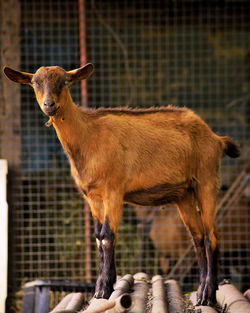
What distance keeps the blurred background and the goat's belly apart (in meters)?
2.32

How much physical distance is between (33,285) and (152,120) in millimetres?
1987

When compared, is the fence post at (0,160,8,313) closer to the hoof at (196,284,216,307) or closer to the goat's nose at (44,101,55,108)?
the hoof at (196,284,216,307)

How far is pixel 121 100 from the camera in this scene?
23.8 ft

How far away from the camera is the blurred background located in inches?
252

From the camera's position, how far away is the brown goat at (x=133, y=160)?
355cm

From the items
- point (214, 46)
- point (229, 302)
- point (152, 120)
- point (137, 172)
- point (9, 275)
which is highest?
point (214, 46)

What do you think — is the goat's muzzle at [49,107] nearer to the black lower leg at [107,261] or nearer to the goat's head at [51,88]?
the goat's head at [51,88]

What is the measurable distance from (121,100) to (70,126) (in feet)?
12.2

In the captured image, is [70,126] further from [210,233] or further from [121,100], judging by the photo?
[121,100]

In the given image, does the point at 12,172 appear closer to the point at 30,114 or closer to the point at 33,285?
the point at 30,114

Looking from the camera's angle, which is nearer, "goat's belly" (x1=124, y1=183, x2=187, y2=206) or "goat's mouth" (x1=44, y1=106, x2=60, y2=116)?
"goat's mouth" (x1=44, y1=106, x2=60, y2=116)

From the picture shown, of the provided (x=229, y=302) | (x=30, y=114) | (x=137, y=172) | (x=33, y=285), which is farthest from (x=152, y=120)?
(x=30, y=114)

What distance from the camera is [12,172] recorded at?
6367mm

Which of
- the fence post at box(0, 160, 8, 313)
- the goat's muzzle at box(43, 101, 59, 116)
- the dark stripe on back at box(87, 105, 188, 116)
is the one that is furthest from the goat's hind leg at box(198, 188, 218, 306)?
the fence post at box(0, 160, 8, 313)
